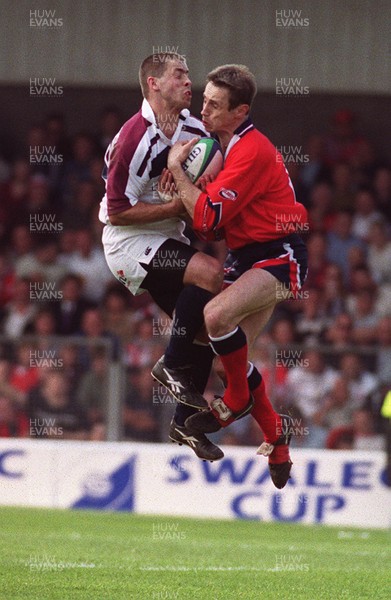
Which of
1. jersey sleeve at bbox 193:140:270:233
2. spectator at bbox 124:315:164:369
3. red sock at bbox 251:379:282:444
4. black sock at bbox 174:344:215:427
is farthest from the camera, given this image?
spectator at bbox 124:315:164:369

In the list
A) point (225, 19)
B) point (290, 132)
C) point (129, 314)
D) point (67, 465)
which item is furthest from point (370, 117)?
point (67, 465)

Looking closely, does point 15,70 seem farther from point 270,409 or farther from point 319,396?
point 270,409

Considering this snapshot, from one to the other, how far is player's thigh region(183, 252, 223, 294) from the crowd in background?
5.39m

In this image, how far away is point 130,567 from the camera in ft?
33.2

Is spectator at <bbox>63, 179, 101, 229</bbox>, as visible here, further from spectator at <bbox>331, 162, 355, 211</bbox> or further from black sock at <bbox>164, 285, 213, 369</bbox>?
black sock at <bbox>164, 285, 213, 369</bbox>

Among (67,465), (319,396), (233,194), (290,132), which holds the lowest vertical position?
(67,465)

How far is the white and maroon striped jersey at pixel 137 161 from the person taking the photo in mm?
8109

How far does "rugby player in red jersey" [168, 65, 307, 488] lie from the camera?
26.3 feet

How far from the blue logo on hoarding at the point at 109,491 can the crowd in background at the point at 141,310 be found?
0.53 m

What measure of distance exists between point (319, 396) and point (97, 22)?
4921 mm

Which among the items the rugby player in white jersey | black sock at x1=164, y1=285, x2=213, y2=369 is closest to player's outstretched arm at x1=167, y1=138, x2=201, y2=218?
the rugby player in white jersey

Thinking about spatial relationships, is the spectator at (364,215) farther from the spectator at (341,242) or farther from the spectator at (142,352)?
the spectator at (142,352)

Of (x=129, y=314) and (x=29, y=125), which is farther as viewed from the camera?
(x=29, y=125)

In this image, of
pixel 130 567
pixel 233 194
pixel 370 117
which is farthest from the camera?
pixel 370 117
